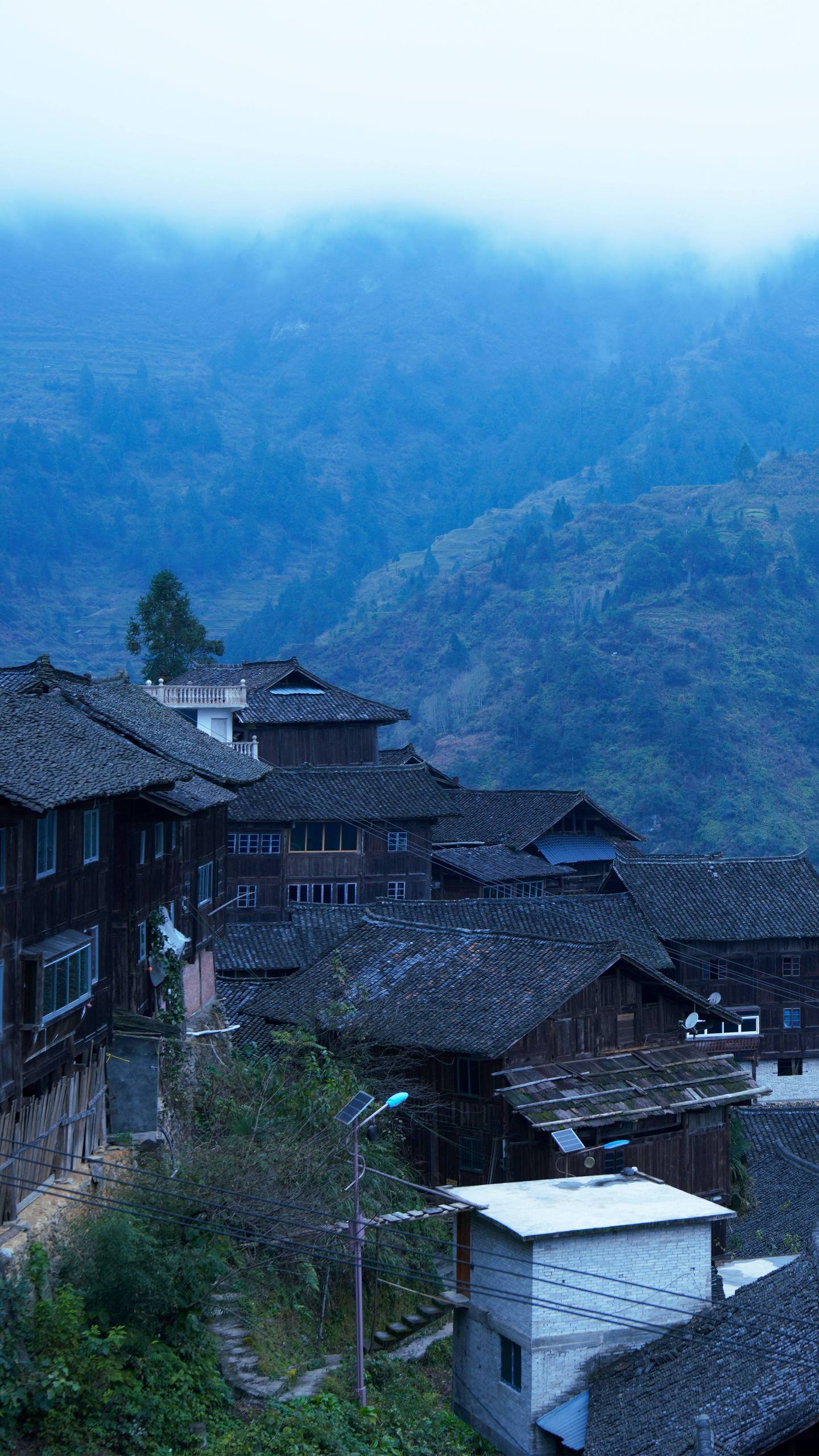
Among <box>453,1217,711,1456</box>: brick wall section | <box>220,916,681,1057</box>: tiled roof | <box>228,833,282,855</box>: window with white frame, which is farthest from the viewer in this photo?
<box>228,833,282,855</box>: window with white frame

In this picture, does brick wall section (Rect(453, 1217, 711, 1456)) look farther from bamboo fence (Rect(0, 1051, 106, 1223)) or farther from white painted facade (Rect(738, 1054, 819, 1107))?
white painted facade (Rect(738, 1054, 819, 1107))

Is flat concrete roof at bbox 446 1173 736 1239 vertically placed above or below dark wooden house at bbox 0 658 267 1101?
below

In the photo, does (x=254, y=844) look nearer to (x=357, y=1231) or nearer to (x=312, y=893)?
(x=312, y=893)

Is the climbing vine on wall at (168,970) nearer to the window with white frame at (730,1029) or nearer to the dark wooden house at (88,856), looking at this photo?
the dark wooden house at (88,856)

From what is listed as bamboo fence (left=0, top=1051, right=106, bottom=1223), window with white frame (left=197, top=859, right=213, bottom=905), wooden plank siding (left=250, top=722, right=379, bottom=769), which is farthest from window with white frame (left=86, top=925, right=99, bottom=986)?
wooden plank siding (left=250, top=722, right=379, bottom=769)

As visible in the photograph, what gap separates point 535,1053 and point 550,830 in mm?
38620

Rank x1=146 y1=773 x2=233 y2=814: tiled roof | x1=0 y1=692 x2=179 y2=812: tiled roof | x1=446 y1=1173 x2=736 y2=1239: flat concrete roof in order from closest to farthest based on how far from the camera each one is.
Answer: x1=0 y1=692 x2=179 y2=812: tiled roof, x1=446 y1=1173 x2=736 y2=1239: flat concrete roof, x1=146 y1=773 x2=233 y2=814: tiled roof

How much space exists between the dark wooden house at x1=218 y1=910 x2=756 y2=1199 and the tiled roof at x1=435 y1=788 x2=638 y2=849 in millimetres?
31783

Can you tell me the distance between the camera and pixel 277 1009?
3578cm

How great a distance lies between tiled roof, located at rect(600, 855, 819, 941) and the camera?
56656 millimetres

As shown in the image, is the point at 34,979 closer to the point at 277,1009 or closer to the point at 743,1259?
the point at 277,1009

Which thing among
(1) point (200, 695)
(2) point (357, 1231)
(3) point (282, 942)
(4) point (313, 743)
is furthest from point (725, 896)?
(2) point (357, 1231)

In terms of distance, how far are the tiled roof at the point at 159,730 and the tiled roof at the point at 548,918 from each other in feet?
31.3

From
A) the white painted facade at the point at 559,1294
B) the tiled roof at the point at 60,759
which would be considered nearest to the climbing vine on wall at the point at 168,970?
the tiled roof at the point at 60,759
